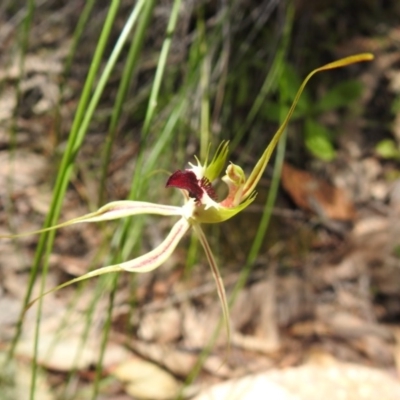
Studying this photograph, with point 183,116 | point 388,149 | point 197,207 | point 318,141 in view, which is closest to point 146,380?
point 183,116

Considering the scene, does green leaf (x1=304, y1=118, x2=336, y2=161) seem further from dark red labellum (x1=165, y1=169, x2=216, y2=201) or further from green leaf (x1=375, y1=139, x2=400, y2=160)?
dark red labellum (x1=165, y1=169, x2=216, y2=201)

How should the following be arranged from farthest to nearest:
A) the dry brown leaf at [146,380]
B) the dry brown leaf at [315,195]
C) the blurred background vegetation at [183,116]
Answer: the dry brown leaf at [315,195]
the blurred background vegetation at [183,116]
the dry brown leaf at [146,380]

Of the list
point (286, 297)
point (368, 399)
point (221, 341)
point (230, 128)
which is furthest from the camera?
point (230, 128)

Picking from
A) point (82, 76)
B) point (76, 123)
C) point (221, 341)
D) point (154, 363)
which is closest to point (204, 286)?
point (221, 341)

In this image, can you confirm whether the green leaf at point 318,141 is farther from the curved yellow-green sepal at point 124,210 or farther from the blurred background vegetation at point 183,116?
the curved yellow-green sepal at point 124,210

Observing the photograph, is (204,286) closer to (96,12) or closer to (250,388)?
(250,388)

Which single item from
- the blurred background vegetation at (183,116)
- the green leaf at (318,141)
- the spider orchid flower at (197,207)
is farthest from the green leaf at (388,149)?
the spider orchid flower at (197,207)

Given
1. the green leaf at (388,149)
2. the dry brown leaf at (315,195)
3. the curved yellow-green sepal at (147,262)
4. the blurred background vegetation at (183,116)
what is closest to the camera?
the curved yellow-green sepal at (147,262)

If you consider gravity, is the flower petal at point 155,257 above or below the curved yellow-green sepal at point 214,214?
above
